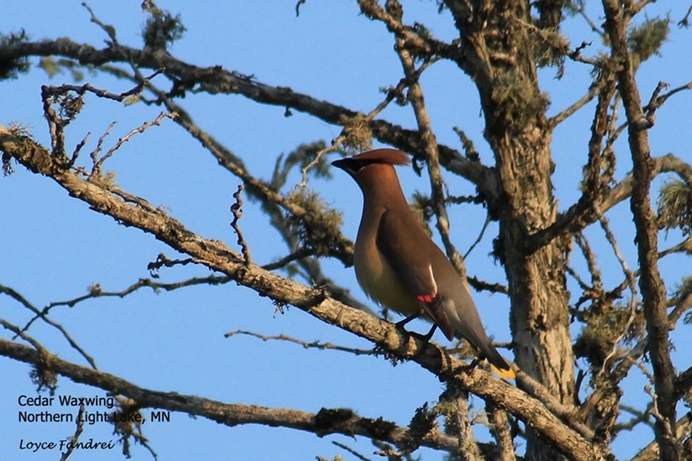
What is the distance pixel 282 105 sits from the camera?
6941mm

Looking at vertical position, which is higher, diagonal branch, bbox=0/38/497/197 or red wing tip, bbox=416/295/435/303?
diagonal branch, bbox=0/38/497/197

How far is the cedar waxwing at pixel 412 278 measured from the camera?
16.9 feet

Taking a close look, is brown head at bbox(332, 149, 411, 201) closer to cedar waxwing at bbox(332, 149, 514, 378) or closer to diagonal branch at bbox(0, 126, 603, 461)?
cedar waxwing at bbox(332, 149, 514, 378)

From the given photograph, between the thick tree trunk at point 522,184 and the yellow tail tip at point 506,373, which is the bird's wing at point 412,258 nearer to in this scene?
the yellow tail tip at point 506,373

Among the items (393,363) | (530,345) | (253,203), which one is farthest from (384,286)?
(253,203)

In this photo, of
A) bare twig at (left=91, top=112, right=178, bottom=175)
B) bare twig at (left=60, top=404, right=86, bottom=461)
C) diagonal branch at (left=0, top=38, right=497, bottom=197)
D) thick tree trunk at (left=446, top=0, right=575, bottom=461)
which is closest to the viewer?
bare twig at (left=91, top=112, right=178, bottom=175)

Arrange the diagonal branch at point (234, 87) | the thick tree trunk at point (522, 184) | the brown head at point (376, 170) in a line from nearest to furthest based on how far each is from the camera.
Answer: the thick tree trunk at point (522, 184), the brown head at point (376, 170), the diagonal branch at point (234, 87)

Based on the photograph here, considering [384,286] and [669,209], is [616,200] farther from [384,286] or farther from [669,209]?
[384,286]

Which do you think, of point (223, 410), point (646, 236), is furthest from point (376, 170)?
point (646, 236)

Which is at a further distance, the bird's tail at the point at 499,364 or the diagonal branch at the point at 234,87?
the diagonal branch at the point at 234,87

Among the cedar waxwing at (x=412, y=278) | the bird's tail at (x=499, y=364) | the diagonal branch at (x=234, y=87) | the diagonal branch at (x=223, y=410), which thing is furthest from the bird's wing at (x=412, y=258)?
the diagonal branch at (x=234, y=87)

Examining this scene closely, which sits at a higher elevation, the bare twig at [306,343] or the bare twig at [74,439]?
the bare twig at [306,343]

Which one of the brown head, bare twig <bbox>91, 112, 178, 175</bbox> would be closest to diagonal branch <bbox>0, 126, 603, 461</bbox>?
bare twig <bbox>91, 112, 178, 175</bbox>

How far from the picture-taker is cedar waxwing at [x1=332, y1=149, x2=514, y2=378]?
5141mm
